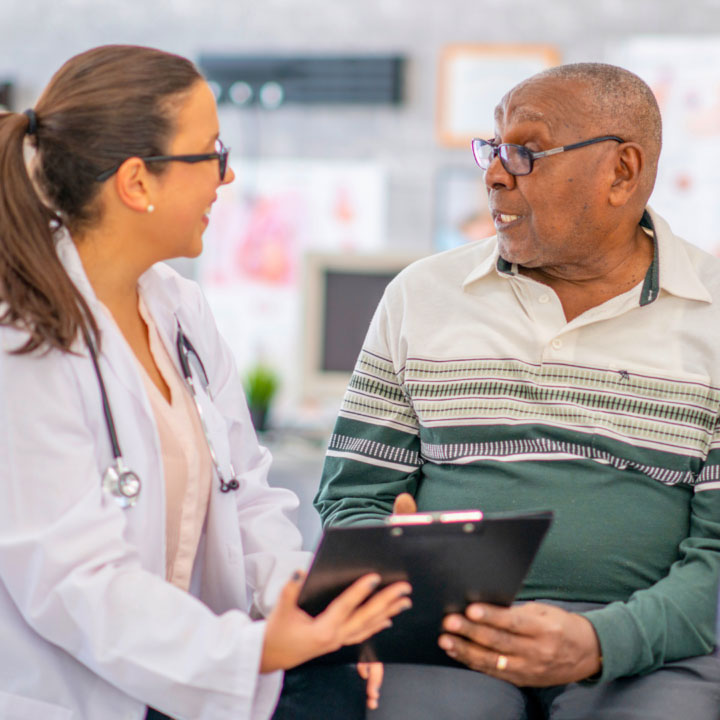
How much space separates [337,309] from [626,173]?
137 centimetres

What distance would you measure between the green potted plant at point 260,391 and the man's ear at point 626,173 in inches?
63.9

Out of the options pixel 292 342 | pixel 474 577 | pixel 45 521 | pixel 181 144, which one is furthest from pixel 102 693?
pixel 292 342

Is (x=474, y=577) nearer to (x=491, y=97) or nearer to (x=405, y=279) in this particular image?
(x=405, y=279)

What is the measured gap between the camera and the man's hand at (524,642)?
1.18 m

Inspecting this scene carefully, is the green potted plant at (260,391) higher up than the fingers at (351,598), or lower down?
lower down

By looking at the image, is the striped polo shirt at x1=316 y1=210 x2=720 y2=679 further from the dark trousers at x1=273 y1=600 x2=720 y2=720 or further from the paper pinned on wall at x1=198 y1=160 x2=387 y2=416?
the paper pinned on wall at x1=198 y1=160 x2=387 y2=416

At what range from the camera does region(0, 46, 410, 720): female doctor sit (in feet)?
3.49

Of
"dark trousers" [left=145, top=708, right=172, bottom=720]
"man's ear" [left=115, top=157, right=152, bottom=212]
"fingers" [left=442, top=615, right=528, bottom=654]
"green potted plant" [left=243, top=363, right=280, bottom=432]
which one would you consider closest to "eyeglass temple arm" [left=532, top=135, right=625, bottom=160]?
"man's ear" [left=115, top=157, right=152, bottom=212]

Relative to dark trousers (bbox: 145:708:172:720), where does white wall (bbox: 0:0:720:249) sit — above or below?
above

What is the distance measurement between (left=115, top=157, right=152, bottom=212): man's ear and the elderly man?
1.74ft

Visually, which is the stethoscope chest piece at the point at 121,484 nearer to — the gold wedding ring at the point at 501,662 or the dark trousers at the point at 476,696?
the dark trousers at the point at 476,696

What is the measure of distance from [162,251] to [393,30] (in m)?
3.37

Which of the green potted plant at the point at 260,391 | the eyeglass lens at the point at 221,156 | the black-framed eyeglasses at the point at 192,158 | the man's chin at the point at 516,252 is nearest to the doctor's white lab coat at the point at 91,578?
the black-framed eyeglasses at the point at 192,158

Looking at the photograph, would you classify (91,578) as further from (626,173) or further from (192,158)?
(626,173)
